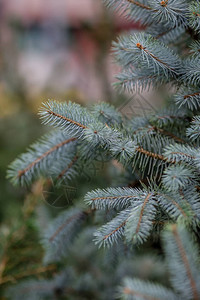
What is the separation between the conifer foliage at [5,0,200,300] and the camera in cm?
41

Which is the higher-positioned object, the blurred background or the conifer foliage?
the blurred background

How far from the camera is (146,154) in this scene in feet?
1.74

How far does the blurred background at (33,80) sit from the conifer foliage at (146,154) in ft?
0.52

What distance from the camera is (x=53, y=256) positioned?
751 mm

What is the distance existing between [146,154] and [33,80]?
171 centimetres

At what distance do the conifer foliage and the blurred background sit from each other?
16cm

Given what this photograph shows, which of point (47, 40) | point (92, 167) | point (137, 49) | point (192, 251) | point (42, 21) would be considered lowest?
point (192, 251)

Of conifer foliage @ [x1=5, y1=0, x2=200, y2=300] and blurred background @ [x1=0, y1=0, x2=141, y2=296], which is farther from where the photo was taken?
blurred background @ [x1=0, y1=0, x2=141, y2=296]

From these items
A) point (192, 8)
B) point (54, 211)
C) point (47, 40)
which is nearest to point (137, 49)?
point (192, 8)

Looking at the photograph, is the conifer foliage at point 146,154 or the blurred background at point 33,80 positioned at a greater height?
the blurred background at point 33,80

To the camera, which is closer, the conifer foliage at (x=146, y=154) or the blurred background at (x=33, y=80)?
the conifer foliage at (x=146, y=154)

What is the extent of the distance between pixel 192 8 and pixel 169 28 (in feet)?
0.43

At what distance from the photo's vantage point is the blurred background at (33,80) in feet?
2.88

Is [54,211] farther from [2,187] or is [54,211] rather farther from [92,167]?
[92,167]
